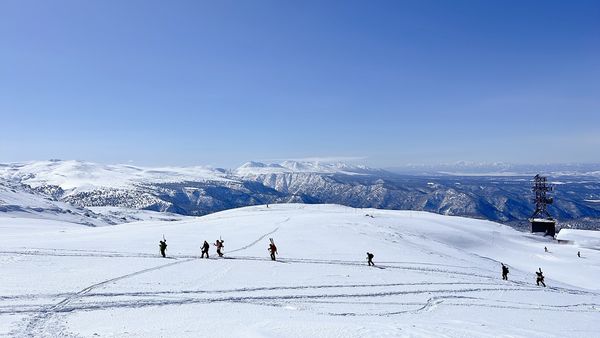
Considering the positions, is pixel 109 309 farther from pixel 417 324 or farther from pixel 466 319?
pixel 466 319

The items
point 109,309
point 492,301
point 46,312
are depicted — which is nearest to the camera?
point 46,312

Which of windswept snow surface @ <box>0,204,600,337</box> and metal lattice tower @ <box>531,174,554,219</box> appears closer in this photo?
windswept snow surface @ <box>0,204,600,337</box>

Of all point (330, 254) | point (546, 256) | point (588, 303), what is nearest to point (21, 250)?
point (330, 254)

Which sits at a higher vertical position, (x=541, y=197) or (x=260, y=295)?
(x=260, y=295)

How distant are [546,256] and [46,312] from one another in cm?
6877

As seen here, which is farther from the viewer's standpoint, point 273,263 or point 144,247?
point 144,247

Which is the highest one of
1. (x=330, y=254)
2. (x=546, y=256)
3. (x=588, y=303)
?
(x=330, y=254)

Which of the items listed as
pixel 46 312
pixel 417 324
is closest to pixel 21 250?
pixel 46 312

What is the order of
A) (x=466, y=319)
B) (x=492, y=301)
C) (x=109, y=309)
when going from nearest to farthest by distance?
(x=109, y=309), (x=466, y=319), (x=492, y=301)

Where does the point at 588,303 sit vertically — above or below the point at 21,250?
below

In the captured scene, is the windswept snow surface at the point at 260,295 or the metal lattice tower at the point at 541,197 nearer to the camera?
the windswept snow surface at the point at 260,295

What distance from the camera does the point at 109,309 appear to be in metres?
15.6

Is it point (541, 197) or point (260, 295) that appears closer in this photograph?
point (260, 295)

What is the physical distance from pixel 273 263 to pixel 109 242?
15.7 metres
